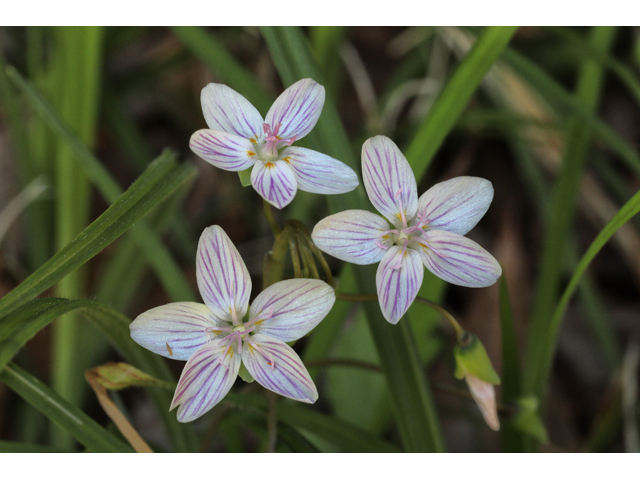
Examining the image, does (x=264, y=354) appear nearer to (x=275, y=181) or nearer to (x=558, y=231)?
(x=275, y=181)

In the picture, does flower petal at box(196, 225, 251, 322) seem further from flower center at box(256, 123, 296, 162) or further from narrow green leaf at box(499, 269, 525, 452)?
narrow green leaf at box(499, 269, 525, 452)

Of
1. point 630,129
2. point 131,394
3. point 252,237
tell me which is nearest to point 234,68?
point 252,237

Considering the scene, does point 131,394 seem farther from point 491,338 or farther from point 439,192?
point 439,192

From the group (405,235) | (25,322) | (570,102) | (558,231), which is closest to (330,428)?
(405,235)

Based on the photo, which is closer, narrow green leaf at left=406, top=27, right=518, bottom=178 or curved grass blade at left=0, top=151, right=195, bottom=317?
curved grass blade at left=0, top=151, right=195, bottom=317

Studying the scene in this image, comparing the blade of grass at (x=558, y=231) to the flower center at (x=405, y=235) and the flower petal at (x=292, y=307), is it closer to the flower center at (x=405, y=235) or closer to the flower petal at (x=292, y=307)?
the flower center at (x=405, y=235)

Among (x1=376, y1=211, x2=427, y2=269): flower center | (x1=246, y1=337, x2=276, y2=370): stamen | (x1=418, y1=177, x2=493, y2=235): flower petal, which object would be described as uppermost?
(x1=418, y1=177, x2=493, y2=235): flower petal

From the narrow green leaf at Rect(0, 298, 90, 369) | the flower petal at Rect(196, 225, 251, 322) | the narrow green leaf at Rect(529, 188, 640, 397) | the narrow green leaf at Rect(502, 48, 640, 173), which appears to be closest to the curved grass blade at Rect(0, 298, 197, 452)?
the narrow green leaf at Rect(0, 298, 90, 369)
